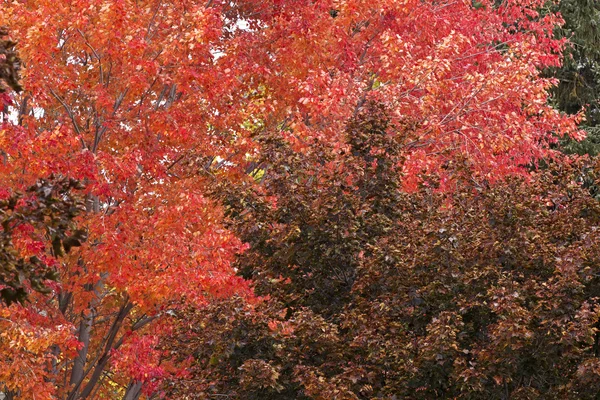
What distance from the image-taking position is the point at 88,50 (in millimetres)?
14852

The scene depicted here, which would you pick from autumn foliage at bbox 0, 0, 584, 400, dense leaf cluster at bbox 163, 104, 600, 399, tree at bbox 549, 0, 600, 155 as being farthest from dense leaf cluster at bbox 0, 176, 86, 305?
tree at bbox 549, 0, 600, 155

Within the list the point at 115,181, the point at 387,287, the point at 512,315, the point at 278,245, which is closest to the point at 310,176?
the point at 278,245

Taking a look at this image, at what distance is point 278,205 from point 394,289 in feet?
6.79

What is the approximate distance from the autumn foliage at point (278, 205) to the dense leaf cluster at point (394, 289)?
32 mm

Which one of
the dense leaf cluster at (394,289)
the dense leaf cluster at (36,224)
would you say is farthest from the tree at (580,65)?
the dense leaf cluster at (36,224)

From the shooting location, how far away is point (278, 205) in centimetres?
1214

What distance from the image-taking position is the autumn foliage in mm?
10195

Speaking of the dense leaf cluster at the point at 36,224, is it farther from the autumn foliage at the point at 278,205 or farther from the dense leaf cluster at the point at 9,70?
the dense leaf cluster at the point at 9,70

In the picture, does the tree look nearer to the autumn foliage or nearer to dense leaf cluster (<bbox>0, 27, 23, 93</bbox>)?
the autumn foliage

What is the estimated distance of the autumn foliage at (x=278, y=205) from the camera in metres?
10.2

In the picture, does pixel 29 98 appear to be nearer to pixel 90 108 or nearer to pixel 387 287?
pixel 90 108

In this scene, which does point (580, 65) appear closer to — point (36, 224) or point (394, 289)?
point (394, 289)

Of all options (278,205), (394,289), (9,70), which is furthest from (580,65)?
(9,70)

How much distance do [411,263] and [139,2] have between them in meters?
7.64
